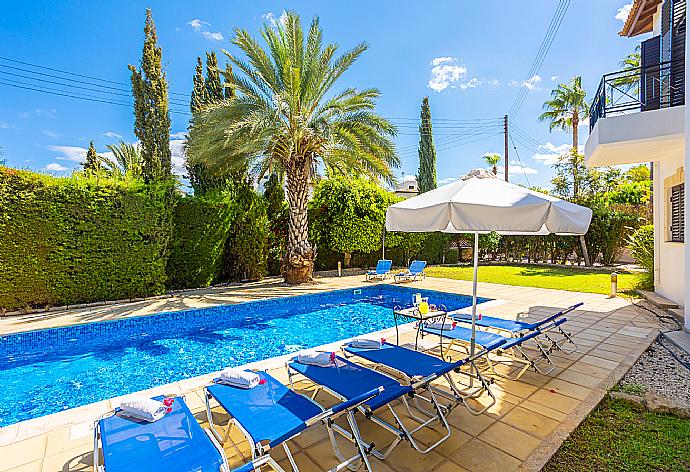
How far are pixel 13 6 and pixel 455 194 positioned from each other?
61.5ft

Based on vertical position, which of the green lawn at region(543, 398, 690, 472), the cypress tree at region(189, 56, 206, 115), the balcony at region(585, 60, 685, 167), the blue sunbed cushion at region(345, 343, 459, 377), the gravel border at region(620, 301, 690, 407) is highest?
the cypress tree at region(189, 56, 206, 115)

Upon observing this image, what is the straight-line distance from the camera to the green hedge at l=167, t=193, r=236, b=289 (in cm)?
1352

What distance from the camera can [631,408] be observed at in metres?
4.42

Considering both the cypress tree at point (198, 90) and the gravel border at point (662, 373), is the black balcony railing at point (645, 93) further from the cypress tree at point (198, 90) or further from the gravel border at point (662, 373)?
Result: the cypress tree at point (198, 90)

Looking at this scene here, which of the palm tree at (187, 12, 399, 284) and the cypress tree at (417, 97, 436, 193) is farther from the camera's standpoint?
the cypress tree at (417, 97, 436, 193)

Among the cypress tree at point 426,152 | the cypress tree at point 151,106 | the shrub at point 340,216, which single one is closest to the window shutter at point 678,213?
the shrub at point 340,216

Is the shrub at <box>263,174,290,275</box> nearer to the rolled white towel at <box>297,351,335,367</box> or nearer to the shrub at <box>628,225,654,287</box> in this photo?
the rolled white towel at <box>297,351,335,367</box>

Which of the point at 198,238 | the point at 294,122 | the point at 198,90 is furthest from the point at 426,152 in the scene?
the point at 198,238

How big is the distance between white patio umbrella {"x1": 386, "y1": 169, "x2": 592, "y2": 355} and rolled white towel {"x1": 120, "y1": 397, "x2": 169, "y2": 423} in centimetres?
342

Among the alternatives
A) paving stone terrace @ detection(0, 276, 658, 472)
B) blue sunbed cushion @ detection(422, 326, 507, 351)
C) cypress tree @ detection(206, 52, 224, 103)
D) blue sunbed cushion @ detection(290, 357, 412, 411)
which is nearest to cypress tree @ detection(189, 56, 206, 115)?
cypress tree @ detection(206, 52, 224, 103)

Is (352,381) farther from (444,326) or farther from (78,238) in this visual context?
(78,238)

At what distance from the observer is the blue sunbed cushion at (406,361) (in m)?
4.12

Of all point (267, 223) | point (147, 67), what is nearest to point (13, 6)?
point (147, 67)

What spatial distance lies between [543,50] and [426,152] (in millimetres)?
11735
